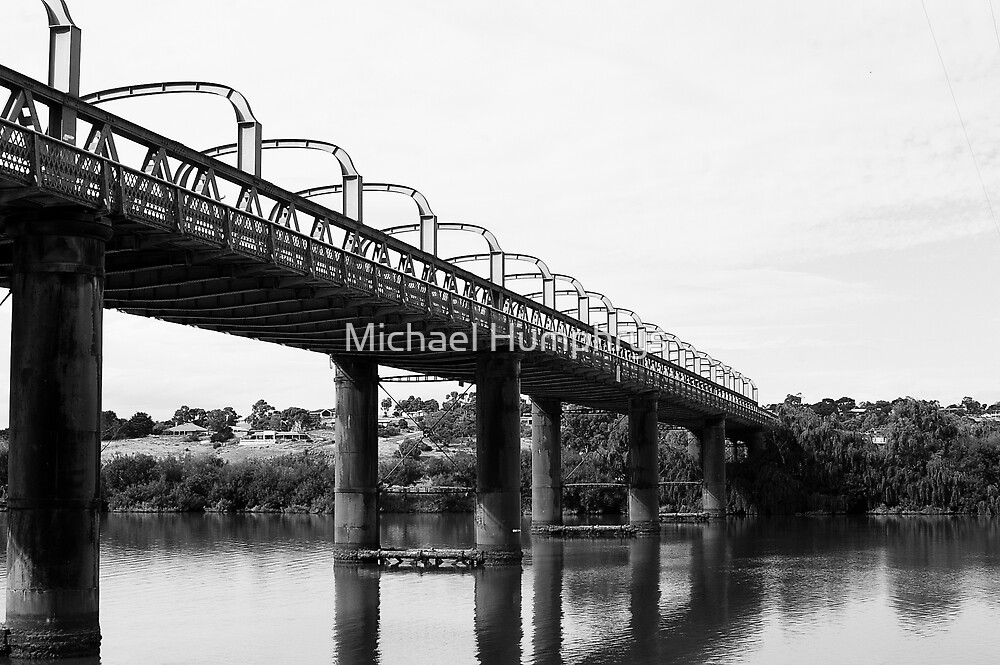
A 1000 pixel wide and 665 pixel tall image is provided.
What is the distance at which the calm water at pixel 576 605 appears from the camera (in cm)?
3022

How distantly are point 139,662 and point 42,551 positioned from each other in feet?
13.7

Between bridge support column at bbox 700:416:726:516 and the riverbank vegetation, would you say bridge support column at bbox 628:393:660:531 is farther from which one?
the riverbank vegetation

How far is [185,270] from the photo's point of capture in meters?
32.9

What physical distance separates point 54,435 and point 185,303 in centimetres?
1187

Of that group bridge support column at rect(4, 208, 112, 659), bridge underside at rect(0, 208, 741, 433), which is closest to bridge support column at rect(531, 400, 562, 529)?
bridge underside at rect(0, 208, 741, 433)

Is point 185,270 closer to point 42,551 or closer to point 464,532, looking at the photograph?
point 42,551

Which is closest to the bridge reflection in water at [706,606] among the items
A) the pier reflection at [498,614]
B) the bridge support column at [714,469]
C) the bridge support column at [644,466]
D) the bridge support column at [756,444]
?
the pier reflection at [498,614]

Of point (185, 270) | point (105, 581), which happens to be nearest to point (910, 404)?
point (105, 581)

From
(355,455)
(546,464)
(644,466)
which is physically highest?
(355,455)

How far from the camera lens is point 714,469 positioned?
98.1 m

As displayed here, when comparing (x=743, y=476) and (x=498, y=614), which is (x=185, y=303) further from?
(x=743, y=476)

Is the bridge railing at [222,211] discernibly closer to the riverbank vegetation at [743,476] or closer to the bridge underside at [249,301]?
the bridge underside at [249,301]

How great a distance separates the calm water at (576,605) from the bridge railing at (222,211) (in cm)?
1051

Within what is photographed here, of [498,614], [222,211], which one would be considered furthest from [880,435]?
[222,211]
